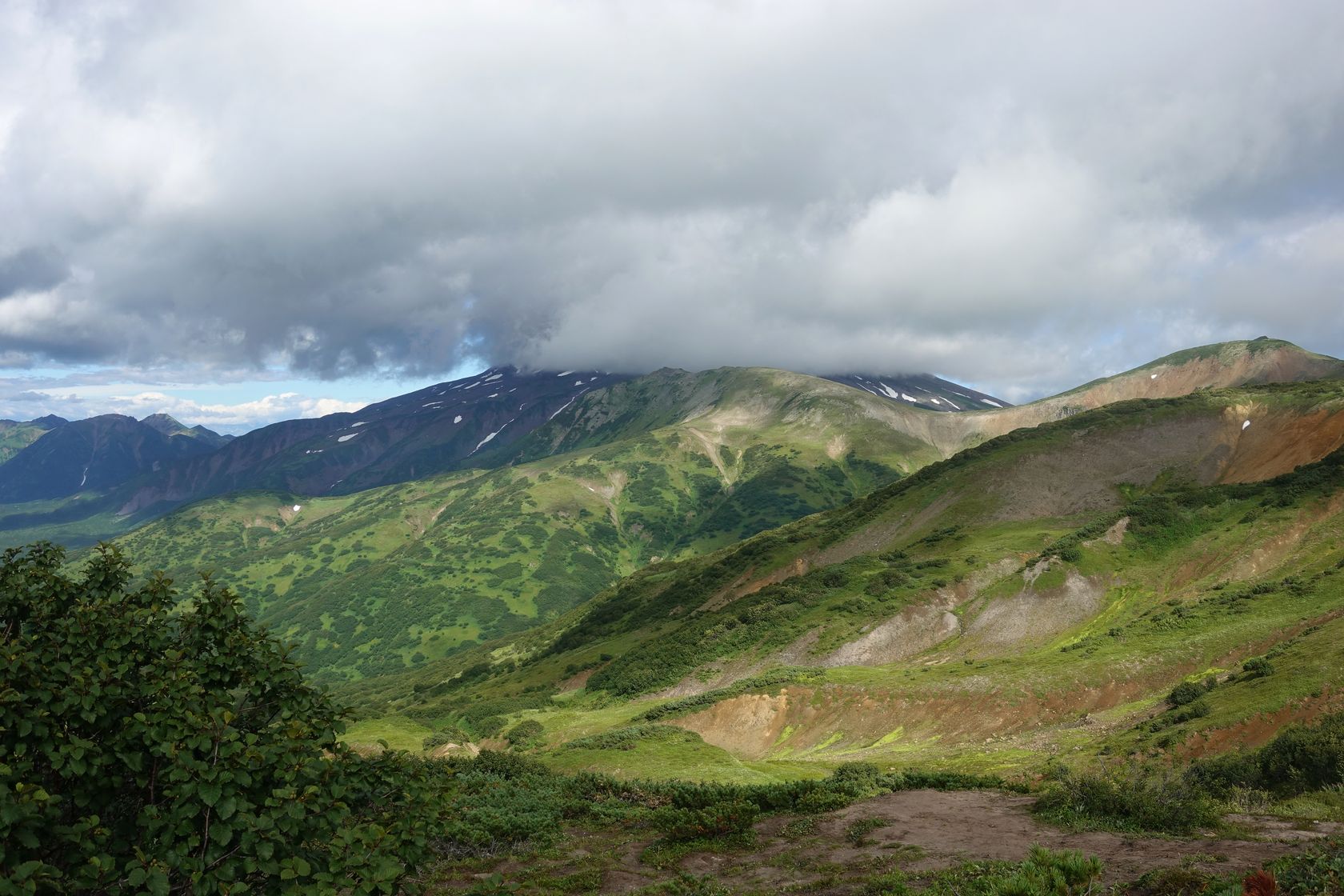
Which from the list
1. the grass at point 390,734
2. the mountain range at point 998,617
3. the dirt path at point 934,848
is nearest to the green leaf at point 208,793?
the mountain range at point 998,617

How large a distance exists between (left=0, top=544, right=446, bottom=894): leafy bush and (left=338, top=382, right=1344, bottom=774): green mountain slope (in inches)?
1540

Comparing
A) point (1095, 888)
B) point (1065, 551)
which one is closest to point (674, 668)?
point (1065, 551)

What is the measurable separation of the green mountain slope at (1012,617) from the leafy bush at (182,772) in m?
39.1

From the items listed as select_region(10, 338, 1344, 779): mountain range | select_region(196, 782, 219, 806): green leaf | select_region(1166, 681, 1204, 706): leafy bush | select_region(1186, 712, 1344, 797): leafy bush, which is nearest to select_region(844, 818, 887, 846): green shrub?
select_region(1186, 712, 1344, 797): leafy bush

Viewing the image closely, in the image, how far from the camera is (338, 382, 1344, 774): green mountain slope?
50.0 metres

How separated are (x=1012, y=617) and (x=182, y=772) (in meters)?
85.7

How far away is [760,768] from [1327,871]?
38198 mm

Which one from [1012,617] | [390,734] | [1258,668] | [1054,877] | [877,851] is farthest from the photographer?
[1012,617]

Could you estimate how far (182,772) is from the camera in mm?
9008

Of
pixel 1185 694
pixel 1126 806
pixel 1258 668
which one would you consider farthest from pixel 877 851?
pixel 1258 668

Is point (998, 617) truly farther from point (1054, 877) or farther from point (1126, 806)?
point (1054, 877)

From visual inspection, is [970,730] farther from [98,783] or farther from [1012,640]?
[98,783]

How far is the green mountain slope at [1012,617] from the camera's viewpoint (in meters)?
50.0

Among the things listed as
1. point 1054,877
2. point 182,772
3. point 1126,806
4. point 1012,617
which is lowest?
point 1012,617
